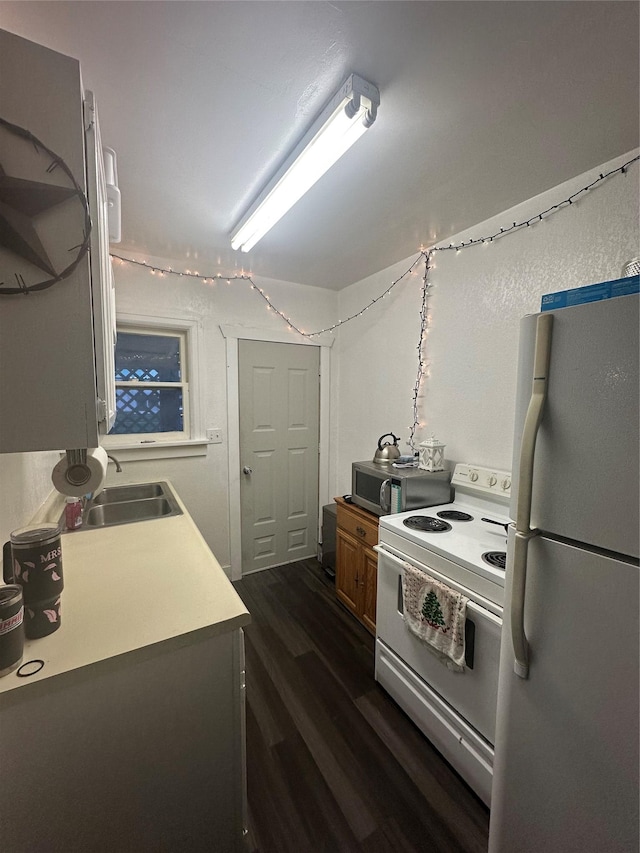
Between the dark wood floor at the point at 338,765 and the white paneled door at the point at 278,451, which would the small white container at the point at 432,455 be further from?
the white paneled door at the point at 278,451

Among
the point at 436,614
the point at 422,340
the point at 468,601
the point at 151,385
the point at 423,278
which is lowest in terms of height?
the point at 436,614

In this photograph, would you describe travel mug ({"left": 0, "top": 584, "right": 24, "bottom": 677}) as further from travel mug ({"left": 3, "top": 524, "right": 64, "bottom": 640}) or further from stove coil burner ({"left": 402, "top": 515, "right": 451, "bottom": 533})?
stove coil burner ({"left": 402, "top": 515, "right": 451, "bottom": 533})

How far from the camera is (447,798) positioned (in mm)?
1316

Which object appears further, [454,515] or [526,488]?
[454,515]

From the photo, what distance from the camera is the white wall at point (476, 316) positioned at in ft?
4.92

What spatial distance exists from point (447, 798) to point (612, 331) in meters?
1.77

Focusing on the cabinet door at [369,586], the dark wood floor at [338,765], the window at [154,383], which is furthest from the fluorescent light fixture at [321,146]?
the dark wood floor at [338,765]

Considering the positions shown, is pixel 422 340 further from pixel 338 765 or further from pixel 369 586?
pixel 338 765

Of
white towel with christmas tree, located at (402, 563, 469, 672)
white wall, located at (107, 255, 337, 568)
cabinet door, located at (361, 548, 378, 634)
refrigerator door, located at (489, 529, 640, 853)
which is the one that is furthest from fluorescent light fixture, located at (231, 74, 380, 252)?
cabinet door, located at (361, 548, 378, 634)

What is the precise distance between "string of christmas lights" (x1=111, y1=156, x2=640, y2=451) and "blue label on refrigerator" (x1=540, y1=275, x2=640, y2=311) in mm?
1024

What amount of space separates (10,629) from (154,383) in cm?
209

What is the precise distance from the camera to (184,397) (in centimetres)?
273

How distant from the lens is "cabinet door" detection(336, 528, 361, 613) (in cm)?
230

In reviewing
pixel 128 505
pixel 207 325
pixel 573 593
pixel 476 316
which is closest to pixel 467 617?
pixel 573 593
